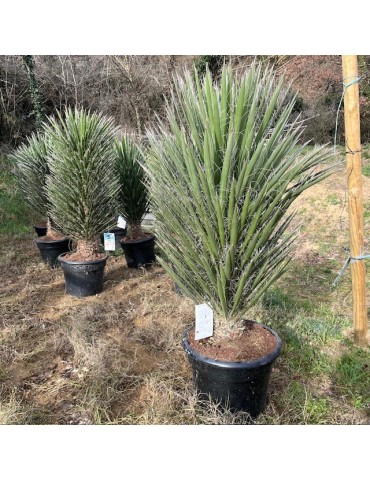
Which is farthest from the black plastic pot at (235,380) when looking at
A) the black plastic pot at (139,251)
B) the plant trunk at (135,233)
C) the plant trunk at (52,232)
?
the plant trunk at (52,232)

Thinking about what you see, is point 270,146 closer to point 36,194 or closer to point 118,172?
point 118,172

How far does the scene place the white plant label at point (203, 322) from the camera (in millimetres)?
2037

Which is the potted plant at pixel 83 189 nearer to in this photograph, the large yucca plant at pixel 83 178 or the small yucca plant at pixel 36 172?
the large yucca plant at pixel 83 178

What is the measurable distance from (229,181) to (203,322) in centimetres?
85

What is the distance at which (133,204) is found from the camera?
5.32m

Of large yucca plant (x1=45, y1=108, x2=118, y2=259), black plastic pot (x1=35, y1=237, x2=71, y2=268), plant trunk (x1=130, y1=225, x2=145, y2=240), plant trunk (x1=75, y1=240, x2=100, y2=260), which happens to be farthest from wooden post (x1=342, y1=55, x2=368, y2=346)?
black plastic pot (x1=35, y1=237, x2=71, y2=268)

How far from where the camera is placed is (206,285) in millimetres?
2027

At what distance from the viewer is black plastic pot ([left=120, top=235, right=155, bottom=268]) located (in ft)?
16.9

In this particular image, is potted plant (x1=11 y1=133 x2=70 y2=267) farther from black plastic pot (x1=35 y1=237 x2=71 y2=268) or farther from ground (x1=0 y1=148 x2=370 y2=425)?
ground (x1=0 y1=148 x2=370 y2=425)

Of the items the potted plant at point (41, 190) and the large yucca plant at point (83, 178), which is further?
the potted plant at point (41, 190)

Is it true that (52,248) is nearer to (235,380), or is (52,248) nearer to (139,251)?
(139,251)

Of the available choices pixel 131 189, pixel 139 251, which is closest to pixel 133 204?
pixel 131 189

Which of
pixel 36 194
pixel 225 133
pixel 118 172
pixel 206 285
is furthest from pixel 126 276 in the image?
pixel 225 133

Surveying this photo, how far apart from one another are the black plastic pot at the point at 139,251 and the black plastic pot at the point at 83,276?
921mm
